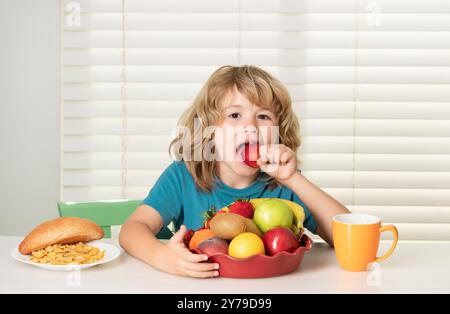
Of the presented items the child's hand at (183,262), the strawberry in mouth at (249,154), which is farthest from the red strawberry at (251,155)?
the child's hand at (183,262)

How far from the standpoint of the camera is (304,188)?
1.38 m

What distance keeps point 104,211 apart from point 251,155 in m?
0.46

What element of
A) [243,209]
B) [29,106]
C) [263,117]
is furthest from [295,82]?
[243,209]

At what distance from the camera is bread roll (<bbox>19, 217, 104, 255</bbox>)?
3.96 feet

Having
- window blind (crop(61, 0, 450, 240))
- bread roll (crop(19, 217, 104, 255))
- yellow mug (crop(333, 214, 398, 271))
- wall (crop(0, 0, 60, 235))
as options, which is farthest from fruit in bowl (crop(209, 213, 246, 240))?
wall (crop(0, 0, 60, 235))

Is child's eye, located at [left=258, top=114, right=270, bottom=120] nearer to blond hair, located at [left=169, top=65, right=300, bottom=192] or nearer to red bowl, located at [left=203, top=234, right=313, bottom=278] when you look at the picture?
blond hair, located at [left=169, top=65, right=300, bottom=192]

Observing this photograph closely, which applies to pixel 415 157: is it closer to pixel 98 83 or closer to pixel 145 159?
pixel 145 159

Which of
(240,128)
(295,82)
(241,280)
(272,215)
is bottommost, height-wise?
(241,280)

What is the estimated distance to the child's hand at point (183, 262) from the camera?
108cm

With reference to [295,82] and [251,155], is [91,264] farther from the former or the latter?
[295,82]

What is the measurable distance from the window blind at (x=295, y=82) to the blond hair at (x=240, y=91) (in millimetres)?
812

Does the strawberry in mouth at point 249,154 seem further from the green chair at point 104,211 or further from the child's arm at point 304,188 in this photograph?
the green chair at point 104,211
